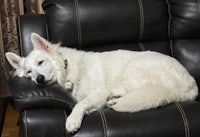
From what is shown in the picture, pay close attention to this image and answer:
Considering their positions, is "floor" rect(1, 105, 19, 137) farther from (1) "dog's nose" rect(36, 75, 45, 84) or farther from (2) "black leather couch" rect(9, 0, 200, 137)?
(1) "dog's nose" rect(36, 75, 45, 84)

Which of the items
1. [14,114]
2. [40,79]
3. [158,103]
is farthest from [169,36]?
[14,114]

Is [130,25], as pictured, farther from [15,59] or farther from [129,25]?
[15,59]

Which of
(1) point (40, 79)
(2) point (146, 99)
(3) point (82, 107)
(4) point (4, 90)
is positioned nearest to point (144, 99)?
(2) point (146, 99)

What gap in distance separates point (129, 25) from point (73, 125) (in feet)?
3.46

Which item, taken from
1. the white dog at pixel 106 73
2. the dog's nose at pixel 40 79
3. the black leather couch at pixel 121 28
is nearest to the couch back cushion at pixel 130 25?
the black leather couch at pixel 121 28

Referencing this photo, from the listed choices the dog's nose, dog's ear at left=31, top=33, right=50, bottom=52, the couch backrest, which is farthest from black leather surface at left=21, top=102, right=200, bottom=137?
the couch backrest

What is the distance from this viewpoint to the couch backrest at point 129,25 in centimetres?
238

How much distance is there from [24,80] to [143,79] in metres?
0.72

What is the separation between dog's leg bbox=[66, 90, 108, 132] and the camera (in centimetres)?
166

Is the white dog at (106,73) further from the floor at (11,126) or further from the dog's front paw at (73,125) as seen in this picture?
the floor at (11,126)

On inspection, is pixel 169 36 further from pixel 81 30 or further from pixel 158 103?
pixel 158 103

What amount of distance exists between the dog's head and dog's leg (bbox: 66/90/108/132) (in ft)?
0.92

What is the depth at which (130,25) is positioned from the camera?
8.05 ft

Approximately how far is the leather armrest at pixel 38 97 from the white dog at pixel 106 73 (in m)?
0.10
